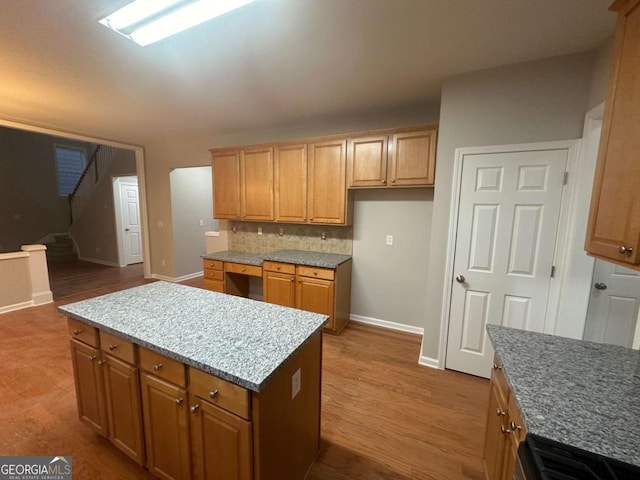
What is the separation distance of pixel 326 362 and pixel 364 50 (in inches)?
108

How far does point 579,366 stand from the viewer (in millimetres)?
1157

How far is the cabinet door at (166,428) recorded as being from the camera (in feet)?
4.11

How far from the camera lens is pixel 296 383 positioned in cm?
131

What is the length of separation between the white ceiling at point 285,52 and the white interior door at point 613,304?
171cm

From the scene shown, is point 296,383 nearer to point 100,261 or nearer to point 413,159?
point 413,159

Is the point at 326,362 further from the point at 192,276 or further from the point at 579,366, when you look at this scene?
the point at 192,276

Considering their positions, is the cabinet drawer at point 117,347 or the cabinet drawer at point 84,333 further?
the cabinet drawer at point 84,333

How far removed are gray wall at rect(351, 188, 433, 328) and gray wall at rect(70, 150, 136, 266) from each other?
5.43 m

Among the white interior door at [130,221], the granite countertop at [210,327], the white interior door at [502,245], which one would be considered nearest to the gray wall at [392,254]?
the white interior door at [502,245]

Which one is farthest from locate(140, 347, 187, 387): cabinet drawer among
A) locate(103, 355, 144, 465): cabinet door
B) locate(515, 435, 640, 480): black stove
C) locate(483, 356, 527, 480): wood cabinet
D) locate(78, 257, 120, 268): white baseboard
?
locate(78, 257, 120, 268): white baseboard

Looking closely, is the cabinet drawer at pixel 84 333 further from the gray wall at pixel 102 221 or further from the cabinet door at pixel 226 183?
the gray wall at pixel 102 221

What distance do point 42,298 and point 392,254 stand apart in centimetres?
522

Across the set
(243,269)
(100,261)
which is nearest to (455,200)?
(243,269)

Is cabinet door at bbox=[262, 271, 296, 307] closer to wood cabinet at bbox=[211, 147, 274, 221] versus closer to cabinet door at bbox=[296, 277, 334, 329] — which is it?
cabinet door at bbox=[296, 277, 334, 329]
